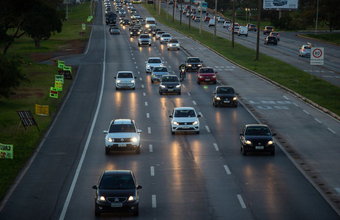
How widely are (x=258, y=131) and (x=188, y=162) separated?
4578 mm

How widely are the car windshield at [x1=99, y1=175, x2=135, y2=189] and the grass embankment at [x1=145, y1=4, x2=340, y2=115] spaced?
28.6 meters

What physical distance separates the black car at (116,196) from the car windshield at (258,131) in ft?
42.2

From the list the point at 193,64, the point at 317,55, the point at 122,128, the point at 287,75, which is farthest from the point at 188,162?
the point at 193,64

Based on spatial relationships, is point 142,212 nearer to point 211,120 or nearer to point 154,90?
point 211,120

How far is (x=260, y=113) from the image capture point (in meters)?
46.9

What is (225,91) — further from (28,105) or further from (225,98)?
(28,105)

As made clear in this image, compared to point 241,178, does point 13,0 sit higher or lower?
higher

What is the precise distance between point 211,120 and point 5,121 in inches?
545

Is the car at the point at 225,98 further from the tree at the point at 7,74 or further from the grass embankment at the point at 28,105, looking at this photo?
the tree at the point at 7,74

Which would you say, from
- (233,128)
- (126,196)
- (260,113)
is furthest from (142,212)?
(260,113)

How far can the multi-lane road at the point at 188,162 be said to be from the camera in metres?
22.9

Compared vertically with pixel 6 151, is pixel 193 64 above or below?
above

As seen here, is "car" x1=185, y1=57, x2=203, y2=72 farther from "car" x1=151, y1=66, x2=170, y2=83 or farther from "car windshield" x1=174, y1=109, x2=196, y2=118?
"car windshield" x1=174, y1=109, x2=196, y2=118

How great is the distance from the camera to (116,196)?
821 inches
